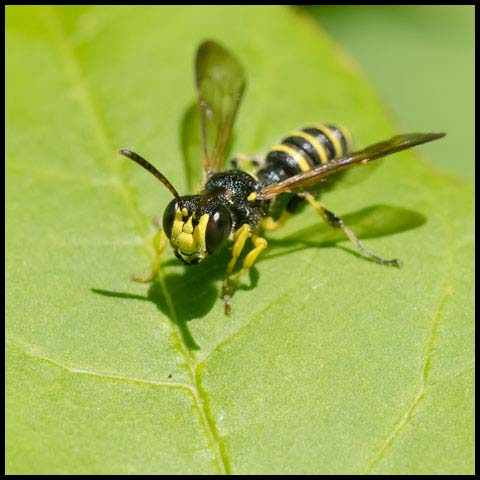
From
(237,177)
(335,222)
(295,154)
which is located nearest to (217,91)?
(295,154)

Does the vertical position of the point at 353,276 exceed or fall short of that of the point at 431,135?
it falls short

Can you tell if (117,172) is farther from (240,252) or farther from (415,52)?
(415,52)

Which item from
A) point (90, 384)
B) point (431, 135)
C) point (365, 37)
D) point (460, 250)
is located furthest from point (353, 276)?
point (365, 37)

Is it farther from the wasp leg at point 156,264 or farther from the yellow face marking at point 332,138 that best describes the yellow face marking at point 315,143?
the wasp leg at point 156,264

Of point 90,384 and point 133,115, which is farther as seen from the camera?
point 133,115

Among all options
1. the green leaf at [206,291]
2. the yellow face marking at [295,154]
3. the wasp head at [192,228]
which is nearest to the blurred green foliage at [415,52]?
the green leaf at [206,291]

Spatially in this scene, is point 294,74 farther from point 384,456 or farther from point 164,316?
point 384,456

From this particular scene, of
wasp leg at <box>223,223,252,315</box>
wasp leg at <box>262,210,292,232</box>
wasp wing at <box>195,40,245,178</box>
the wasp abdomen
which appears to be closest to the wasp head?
wasp leg at <box>223,223,252,315</box>
